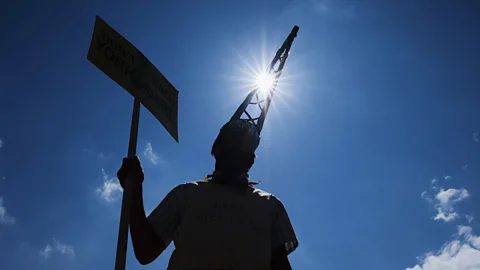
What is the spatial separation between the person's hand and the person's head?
454 mm

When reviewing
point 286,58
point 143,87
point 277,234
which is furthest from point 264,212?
point 286,58

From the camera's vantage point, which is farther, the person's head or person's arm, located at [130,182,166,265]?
the person's head

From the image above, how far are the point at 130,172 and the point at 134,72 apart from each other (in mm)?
740

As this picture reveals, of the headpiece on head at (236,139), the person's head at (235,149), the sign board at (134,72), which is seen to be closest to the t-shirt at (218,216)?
the person's head at (235,149)

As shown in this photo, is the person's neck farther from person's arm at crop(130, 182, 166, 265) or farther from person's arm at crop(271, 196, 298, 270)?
person's arm at crop(130, 182, 166, 265)

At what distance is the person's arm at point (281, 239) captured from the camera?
2359 mm

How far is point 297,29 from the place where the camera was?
104 ft

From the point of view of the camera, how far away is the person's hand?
7.55 feet

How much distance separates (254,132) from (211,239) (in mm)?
759

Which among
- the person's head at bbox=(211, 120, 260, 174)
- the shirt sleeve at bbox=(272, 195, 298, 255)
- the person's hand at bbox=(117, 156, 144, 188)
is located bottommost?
the shirt sleeve at bbox=(272, 195, 298, 255)

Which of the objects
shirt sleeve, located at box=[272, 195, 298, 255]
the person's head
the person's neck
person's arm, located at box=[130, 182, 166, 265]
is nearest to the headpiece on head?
the person's head

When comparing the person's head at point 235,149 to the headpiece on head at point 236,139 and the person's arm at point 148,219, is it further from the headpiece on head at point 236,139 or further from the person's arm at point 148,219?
the person's arm at point 148,219

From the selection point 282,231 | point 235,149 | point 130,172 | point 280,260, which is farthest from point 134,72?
point 280,260

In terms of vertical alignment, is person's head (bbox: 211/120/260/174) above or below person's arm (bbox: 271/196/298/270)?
above
